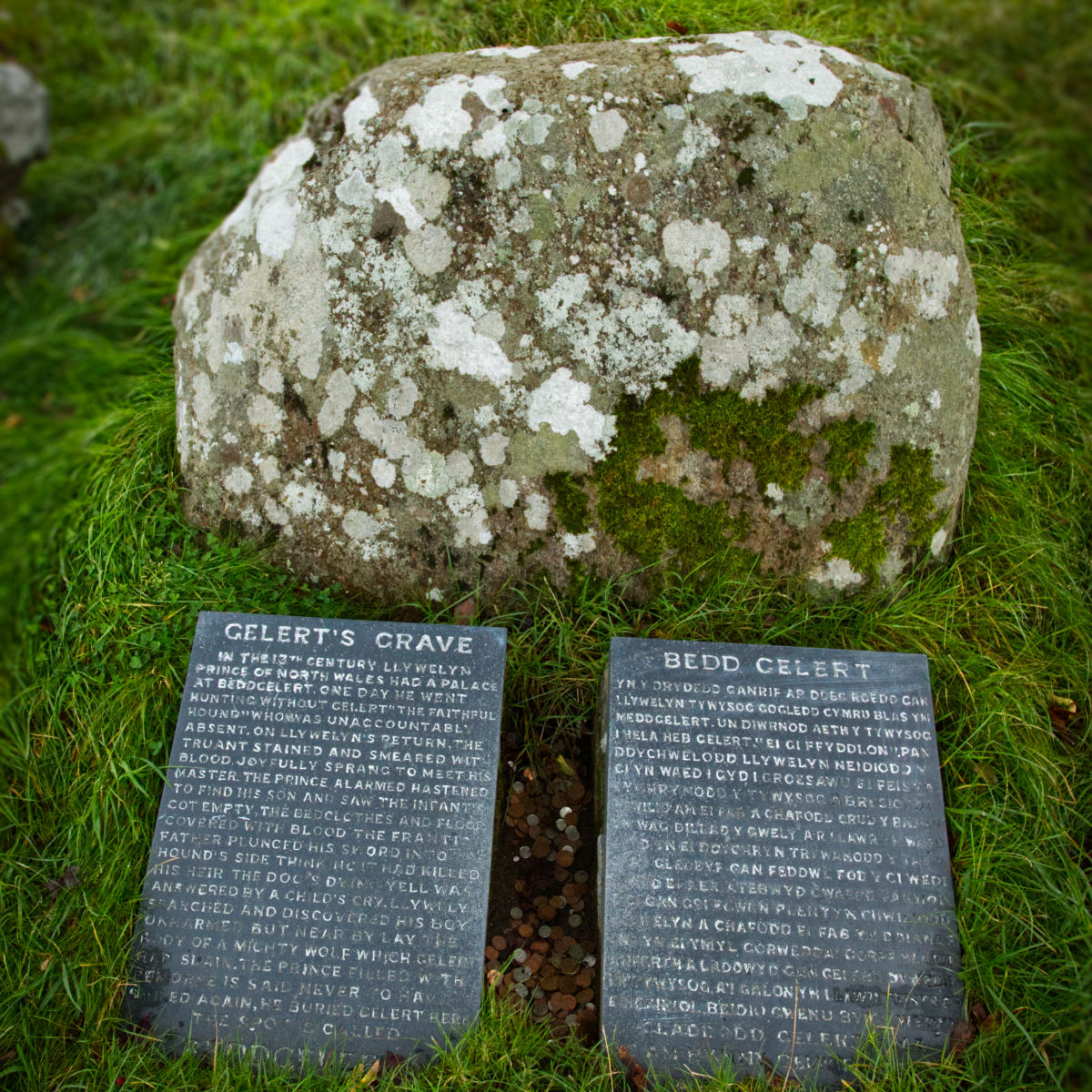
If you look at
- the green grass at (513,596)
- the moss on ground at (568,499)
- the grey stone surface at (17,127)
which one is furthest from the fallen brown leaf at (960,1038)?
the grey stone surface at (17,127)

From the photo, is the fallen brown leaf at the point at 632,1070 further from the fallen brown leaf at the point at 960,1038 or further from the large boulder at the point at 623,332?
the large boulder at the point at 623,332

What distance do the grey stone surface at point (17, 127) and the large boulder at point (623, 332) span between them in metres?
2.89

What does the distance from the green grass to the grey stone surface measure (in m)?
0.15

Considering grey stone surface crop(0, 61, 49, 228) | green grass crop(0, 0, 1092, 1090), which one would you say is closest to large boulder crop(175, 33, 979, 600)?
green grass crop(0, 0, 1092, 1090)

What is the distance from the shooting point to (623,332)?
2449 millimetres

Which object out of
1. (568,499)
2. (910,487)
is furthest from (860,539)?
(568,499)

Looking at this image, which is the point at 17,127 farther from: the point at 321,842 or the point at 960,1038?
the point at 960,1038

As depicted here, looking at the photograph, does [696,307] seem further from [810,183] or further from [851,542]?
[851,542]

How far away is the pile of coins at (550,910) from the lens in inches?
84.6

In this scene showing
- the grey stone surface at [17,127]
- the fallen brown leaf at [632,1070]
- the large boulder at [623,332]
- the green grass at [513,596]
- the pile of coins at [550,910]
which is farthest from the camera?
the grey stone surface at [17,127]

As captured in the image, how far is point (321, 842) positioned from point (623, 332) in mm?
1707

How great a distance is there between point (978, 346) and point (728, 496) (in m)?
1.00

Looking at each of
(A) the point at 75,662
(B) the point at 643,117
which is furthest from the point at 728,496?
(A) the point at 75,662

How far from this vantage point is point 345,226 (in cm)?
254
